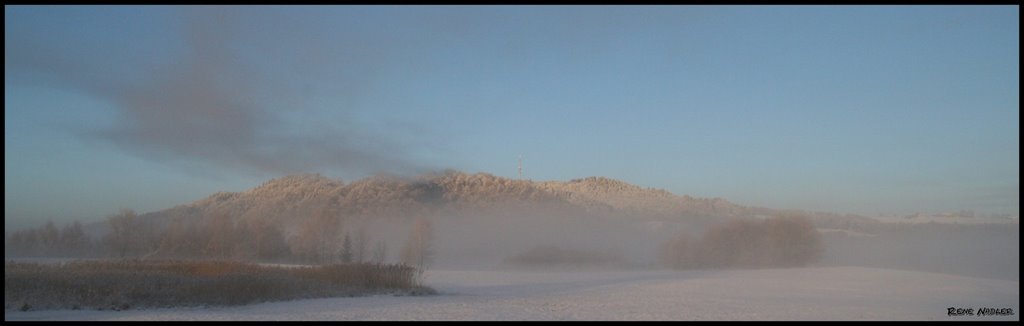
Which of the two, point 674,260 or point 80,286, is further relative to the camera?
point 674,260

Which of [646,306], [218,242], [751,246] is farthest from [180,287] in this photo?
[751,246]

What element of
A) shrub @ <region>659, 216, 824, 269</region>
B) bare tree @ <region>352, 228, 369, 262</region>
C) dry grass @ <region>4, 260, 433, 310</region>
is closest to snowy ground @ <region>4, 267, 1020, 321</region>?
dry grass @ <region>4, 260, 433, 310</region>

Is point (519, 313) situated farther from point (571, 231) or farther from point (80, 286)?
point (571, 231)

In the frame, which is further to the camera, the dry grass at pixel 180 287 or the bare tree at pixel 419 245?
the bare tree at pixel 419 245

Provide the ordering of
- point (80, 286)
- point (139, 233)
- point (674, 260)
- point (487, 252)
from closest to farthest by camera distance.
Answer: point (80, 286), point (139, 233), point (674, 260), point (487, 252)

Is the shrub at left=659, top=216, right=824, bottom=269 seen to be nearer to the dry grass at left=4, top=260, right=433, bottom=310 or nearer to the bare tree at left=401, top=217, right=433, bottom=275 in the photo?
the bare tree at left=401, top=217, right=433, bottom=275

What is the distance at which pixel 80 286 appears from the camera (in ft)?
76.5

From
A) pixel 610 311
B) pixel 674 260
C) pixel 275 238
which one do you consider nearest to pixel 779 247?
pixel 674 260

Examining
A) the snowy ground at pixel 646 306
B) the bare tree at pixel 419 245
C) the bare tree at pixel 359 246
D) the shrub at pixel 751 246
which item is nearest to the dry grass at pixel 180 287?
the snowy ground at pixel 646 306

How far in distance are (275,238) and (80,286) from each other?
54531 mm

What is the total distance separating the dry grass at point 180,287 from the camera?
21.9m

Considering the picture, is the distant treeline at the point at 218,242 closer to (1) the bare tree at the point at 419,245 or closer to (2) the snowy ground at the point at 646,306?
(1) the bare tree at the point at 419,245

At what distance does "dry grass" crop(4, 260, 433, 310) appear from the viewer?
21859 millimetres

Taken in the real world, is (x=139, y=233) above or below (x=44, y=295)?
above
